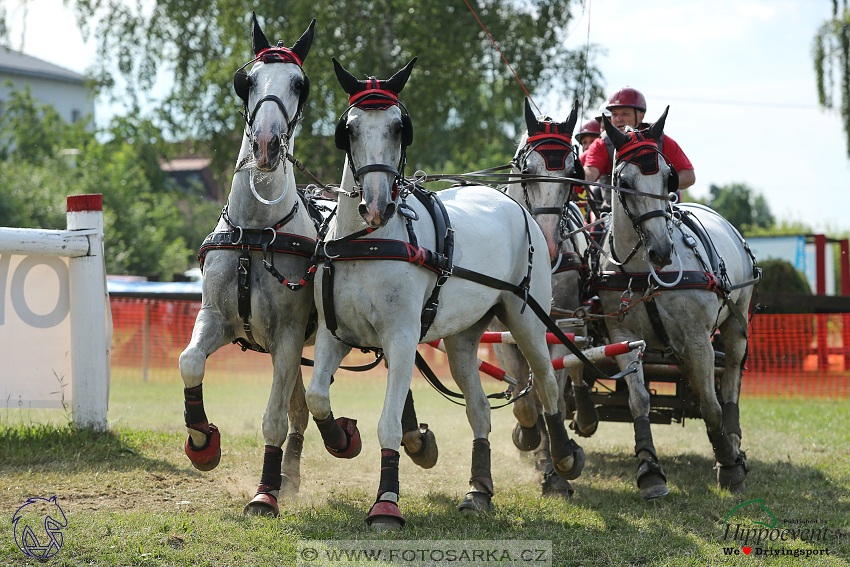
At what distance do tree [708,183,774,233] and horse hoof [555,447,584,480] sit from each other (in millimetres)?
50554

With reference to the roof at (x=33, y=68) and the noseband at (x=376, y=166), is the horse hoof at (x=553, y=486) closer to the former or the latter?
the noseband at (x=376, y=166)

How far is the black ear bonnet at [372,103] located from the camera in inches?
152

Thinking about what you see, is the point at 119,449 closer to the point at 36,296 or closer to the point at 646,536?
the point at 36,296

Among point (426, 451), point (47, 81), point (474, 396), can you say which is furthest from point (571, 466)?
point (47, 81)

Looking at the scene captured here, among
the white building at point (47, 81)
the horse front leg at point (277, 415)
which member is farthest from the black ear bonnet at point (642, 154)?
the white building at point (47, 81)

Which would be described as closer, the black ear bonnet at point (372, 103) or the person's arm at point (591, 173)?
the black ear bonnet at point (372, 103)

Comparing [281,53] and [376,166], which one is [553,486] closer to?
[376,166]

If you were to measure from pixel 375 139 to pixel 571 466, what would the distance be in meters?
2.67

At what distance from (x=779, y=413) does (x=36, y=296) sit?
8.76 metres

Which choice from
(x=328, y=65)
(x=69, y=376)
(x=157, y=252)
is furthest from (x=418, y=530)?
(x=157, y=252)

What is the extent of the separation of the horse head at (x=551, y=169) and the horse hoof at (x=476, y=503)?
5.92 ft

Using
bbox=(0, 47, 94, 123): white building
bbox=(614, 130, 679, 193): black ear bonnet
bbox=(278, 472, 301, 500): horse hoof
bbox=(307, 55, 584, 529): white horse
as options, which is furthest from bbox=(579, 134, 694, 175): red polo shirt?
bbox=(0, 47, 94, 123): white building

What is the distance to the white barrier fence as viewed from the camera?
19.3ft

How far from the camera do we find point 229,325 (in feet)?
14.2
